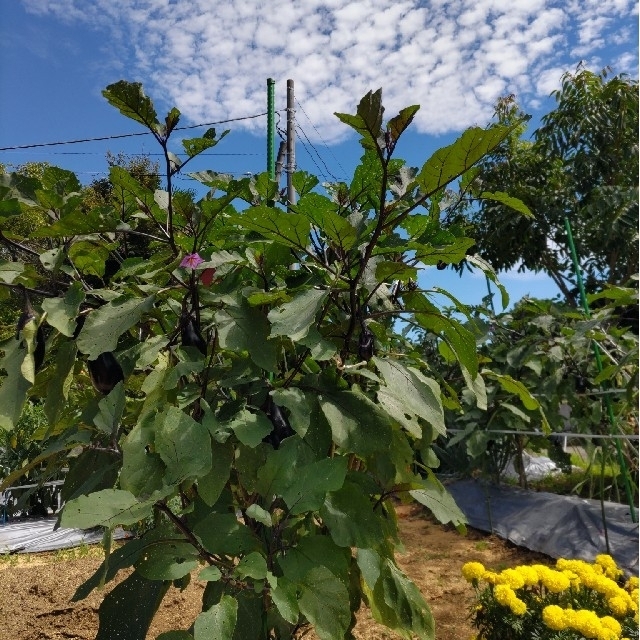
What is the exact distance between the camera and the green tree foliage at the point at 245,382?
575mm

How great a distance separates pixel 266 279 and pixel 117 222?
7.8 inches

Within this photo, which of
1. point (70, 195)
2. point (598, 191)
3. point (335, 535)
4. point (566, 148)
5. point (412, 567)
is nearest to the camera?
point (335, 535)

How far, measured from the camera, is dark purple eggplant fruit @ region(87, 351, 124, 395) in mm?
728

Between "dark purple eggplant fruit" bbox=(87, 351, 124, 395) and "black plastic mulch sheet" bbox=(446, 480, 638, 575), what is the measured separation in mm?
2678

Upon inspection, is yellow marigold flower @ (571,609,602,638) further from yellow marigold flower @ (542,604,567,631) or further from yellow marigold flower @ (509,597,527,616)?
yellow marigold flower @ (509,597,527,616)

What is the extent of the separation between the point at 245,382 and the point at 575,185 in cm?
987

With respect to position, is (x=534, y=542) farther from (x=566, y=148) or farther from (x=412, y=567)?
(x=566, y=148)

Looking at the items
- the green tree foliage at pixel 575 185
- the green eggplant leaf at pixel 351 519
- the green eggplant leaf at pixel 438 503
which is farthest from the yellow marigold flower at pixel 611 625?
the green tree foliage at pixel 575 185

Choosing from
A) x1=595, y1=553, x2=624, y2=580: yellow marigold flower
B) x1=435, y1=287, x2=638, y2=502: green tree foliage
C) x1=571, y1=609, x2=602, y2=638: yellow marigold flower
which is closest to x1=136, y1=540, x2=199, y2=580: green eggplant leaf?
x1=571, y1=609, x2=602, y2=638: yellow marigold flower

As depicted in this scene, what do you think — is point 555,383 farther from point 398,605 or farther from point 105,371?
point 105,371

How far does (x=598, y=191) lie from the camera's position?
8.65 m

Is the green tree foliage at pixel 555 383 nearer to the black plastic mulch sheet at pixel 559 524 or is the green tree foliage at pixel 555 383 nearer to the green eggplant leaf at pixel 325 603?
the black plastic mulch sheet at pixel 559 524

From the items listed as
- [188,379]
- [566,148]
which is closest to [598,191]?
[566,148]

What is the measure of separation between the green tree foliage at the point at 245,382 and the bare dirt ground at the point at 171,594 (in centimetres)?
69
